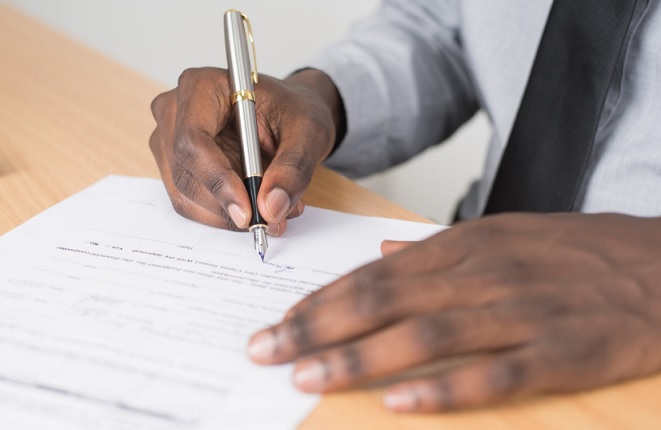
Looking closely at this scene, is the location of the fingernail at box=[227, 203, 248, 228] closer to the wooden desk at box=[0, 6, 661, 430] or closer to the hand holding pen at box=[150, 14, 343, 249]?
the hand holding pen at box=[150, 14, 343, 249]

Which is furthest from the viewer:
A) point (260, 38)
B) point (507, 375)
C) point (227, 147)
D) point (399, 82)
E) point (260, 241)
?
point (260, 38)

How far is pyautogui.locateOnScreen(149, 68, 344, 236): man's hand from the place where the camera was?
19.4 inches

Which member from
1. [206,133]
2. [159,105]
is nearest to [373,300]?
[206,133]

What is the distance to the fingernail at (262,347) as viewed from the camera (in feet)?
1.17

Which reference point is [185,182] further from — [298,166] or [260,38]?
[260,38]

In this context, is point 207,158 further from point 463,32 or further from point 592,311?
point 463,32

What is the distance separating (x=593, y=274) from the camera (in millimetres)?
371

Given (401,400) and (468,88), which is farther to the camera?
(468,88)

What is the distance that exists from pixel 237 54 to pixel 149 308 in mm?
249

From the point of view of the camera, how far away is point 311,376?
0.34 meters

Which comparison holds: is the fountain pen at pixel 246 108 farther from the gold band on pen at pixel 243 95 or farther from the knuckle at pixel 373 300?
the knuckle at pixel 373 300

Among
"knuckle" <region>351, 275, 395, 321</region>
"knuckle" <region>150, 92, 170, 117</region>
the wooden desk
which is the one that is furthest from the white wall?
"knuckle" <region>351, 275, 395, 321</region>

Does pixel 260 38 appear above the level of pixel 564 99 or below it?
below

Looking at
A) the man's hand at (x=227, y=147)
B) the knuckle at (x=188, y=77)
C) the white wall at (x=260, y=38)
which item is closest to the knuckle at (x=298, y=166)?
the man's hand at (x=227, y=147)
